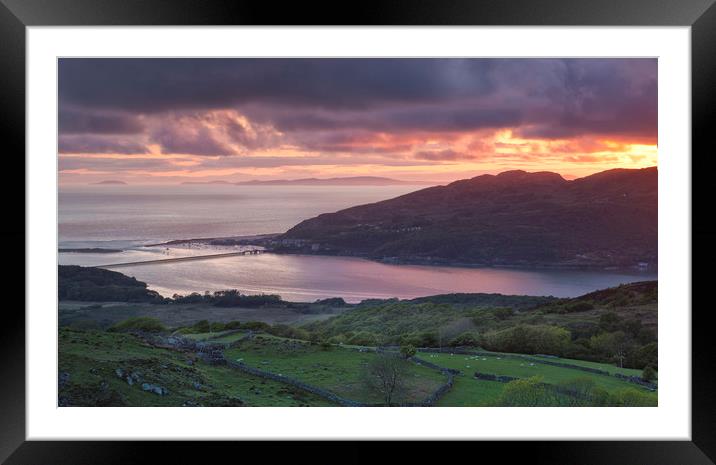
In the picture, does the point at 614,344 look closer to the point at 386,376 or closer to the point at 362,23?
the point at 386,376

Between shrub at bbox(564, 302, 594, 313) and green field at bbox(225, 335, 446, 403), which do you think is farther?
shrub at bbox(564, 302, 594, 313)

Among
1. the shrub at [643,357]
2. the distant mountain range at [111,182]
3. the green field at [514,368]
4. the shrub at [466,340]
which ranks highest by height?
the distant mountain range at [111,182]

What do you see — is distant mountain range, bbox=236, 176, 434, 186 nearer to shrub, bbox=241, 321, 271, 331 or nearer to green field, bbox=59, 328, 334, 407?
shrub, bbox=241, 321, 271, 331

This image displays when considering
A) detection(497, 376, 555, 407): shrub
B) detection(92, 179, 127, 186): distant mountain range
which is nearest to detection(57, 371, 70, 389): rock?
detection(92, 179, 127, 186): distant mountain range

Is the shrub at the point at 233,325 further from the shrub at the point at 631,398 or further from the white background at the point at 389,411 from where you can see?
the white background at the point at 389,411

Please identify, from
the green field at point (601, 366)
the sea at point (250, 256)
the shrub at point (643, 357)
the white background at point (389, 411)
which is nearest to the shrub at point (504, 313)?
the sea at point (250, 256)

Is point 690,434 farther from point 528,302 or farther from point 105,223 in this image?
point 105,223
